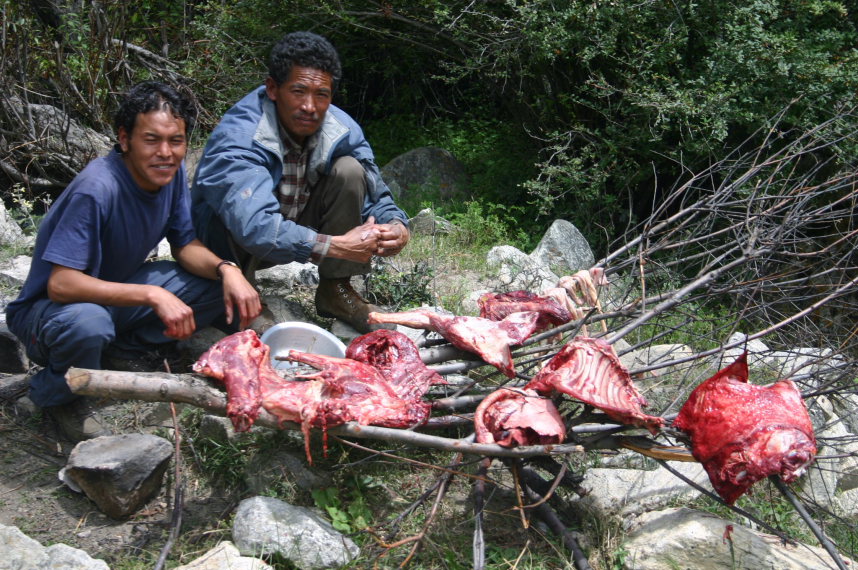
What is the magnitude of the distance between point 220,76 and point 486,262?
370 centimetres

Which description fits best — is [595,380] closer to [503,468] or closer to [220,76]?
[503,468]

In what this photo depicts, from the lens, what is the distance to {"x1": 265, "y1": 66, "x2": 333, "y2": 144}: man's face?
3.98 metres

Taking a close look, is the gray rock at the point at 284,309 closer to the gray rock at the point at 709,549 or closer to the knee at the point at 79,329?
the knee at the point at 79,329

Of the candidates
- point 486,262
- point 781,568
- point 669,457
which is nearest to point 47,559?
point 669,457

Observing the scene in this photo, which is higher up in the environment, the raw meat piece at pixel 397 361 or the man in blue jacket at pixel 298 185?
the man in blue jacket at pixel 298 185

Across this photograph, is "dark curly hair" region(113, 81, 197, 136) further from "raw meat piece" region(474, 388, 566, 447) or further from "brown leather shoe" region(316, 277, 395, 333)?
"raw meat piece" region(474, 388, 566, 447)

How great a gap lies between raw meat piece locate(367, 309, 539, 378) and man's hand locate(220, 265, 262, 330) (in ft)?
1.99

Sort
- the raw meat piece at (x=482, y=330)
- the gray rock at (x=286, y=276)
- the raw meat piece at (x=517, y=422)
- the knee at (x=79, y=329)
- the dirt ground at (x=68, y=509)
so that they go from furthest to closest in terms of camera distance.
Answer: the gray rock at (x=286, y=276), the knee at (x=79, y=329), the raw meat piece at (x=482, y=330), the dirt ground at (x=68, y=509), the raw meat piece at (x=517, y=422)

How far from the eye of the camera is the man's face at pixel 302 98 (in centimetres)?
398

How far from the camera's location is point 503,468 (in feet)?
11.1

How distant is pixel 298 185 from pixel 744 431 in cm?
258

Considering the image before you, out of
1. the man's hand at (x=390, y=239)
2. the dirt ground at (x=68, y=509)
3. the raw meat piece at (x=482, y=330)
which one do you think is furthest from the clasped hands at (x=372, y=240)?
the dirt ground at (x=68, y=509)

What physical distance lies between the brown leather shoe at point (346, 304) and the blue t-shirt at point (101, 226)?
3.46ft

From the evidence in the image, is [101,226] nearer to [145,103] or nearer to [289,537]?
[145,103]
